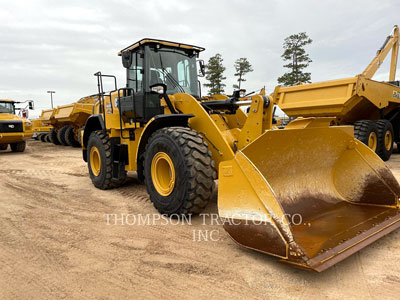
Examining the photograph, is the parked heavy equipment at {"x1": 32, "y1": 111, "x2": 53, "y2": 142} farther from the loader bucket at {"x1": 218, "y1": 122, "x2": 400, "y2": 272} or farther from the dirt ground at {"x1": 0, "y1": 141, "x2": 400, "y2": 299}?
the loader bucket at {"x1": 218, "y1": 122, "x2": 400, "y2": 272}

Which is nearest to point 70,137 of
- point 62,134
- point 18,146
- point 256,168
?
point 62,134

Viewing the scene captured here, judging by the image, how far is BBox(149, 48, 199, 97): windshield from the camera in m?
4.84

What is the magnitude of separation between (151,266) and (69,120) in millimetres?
15145

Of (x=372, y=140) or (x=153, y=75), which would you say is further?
(x=372, y=140)

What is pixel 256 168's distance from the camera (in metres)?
2.74

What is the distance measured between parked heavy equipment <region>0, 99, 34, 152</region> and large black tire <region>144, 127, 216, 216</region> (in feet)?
36.4

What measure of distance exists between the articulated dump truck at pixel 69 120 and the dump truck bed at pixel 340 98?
10.1m

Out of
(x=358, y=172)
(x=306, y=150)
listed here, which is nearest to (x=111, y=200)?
(x=306, y=150)

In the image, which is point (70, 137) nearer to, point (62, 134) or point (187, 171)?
point (62, 134)

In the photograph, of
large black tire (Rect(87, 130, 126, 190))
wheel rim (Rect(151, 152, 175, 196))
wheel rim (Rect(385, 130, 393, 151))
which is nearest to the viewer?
wheel rim (Rect(151, 152, 175, 196))

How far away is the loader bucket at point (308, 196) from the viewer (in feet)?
8.13

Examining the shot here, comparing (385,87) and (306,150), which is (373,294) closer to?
(306,150)

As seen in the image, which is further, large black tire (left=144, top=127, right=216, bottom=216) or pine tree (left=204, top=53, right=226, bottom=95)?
pine tree (left=204, top=53, right=226, bottom=95)

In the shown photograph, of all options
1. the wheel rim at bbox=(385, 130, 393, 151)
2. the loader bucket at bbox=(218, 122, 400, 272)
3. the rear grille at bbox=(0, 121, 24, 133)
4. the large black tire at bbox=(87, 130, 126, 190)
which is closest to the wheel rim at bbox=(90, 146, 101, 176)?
the large black tire at bbox=(87, 130, 126, 190)
